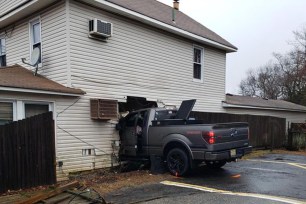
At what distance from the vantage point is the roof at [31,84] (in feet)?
30.1

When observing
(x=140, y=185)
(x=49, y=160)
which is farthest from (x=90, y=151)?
(x=140, y=185)

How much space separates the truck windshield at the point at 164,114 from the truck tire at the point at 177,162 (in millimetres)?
1344

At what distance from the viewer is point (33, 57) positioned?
38.0 ft

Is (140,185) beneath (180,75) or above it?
beneath

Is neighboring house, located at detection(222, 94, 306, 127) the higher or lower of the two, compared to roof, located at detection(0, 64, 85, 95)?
lower

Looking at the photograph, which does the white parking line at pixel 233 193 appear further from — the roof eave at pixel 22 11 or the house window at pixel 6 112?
the roof eave at pixel 22 11

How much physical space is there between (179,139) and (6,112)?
482cm

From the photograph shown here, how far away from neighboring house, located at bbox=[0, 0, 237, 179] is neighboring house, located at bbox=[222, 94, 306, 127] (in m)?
5.02

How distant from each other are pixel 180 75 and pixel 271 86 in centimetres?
5120

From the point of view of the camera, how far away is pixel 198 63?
16844 millimetres

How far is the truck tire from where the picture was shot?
973 centimetres

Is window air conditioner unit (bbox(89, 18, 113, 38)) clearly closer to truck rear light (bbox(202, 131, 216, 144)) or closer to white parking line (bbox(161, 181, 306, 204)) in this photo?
truck rear light (bbox(202, 131, 216, 144))

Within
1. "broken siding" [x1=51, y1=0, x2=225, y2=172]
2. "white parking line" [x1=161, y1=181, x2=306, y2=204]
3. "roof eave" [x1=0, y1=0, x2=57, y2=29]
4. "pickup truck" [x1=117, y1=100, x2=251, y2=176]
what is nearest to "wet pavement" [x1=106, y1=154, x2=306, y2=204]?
"white parking line" [x1=161, y1=181, x2=306, y2=204]

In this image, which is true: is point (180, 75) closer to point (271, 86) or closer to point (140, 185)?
point (140, 185)
